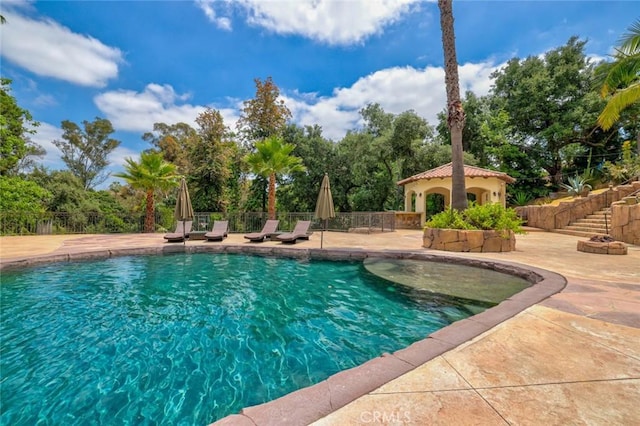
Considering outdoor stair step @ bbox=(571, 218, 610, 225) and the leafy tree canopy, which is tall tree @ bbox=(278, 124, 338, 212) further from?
the leafy tree canopy

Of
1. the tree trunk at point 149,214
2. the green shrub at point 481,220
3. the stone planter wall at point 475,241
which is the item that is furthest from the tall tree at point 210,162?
the stone planter wall at point 475,241

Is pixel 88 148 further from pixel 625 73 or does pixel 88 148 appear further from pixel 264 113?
pixel 625 73

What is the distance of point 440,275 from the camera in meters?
6.47

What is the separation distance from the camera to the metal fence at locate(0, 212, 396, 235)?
16016 millimetres

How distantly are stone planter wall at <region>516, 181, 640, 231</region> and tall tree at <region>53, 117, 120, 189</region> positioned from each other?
42.1 m

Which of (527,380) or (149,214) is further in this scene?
(149,214)

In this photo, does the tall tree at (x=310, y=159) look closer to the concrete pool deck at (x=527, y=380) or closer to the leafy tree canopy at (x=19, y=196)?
the leafy tree canopy at (x=19, y=196)

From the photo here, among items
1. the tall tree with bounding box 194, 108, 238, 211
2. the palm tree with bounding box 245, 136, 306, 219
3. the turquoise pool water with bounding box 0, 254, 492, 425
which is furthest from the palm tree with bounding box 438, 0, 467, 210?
the tall tree with bounding box 194, 108, 238, 211

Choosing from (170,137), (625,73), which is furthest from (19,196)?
(625,73)

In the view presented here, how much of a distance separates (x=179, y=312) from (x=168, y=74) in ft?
72.4

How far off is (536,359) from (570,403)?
0.62 meters

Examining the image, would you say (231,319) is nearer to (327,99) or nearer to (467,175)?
(467,175)

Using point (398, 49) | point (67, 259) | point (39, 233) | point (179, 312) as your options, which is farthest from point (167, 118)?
point (179, 312)

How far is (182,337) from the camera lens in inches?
152
